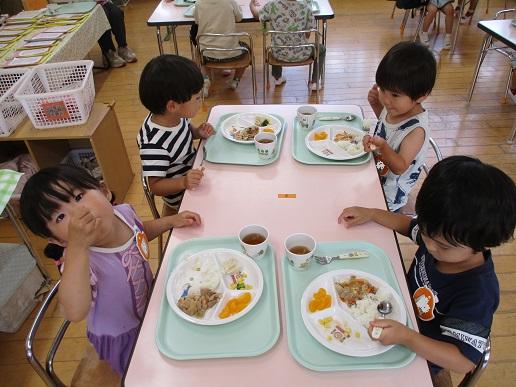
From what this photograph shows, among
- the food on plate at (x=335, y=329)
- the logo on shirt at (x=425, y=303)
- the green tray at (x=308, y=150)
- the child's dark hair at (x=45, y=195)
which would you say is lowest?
the logo on shirt at (x=425, y=303)

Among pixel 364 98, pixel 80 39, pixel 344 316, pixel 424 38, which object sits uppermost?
pixel 344 316

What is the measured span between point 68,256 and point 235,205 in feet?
1.85

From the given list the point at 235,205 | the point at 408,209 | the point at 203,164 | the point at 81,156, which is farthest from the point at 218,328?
the point at 81,156

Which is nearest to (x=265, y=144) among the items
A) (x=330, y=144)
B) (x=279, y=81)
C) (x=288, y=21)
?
(x=330, y=144)

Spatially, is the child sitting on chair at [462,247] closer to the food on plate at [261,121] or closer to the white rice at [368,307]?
the white rice at [368,307]

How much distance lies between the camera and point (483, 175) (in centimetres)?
89

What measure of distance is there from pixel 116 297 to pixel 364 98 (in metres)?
3.21

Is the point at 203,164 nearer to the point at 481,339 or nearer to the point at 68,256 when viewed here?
the point at 68,256

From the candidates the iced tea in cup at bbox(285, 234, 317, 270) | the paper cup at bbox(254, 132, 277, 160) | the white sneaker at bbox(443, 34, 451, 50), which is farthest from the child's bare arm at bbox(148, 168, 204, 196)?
the white sneaker at bbox(443, 34, 451, 50)

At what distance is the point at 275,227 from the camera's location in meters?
1.27

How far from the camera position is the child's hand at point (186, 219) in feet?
4.20

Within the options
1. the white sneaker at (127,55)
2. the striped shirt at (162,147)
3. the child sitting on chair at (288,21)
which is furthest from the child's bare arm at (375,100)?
the white sneaker at (127,55)

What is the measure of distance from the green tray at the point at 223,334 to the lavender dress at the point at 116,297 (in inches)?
7.9

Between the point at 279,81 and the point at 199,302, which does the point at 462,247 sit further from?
the point at 279,81
